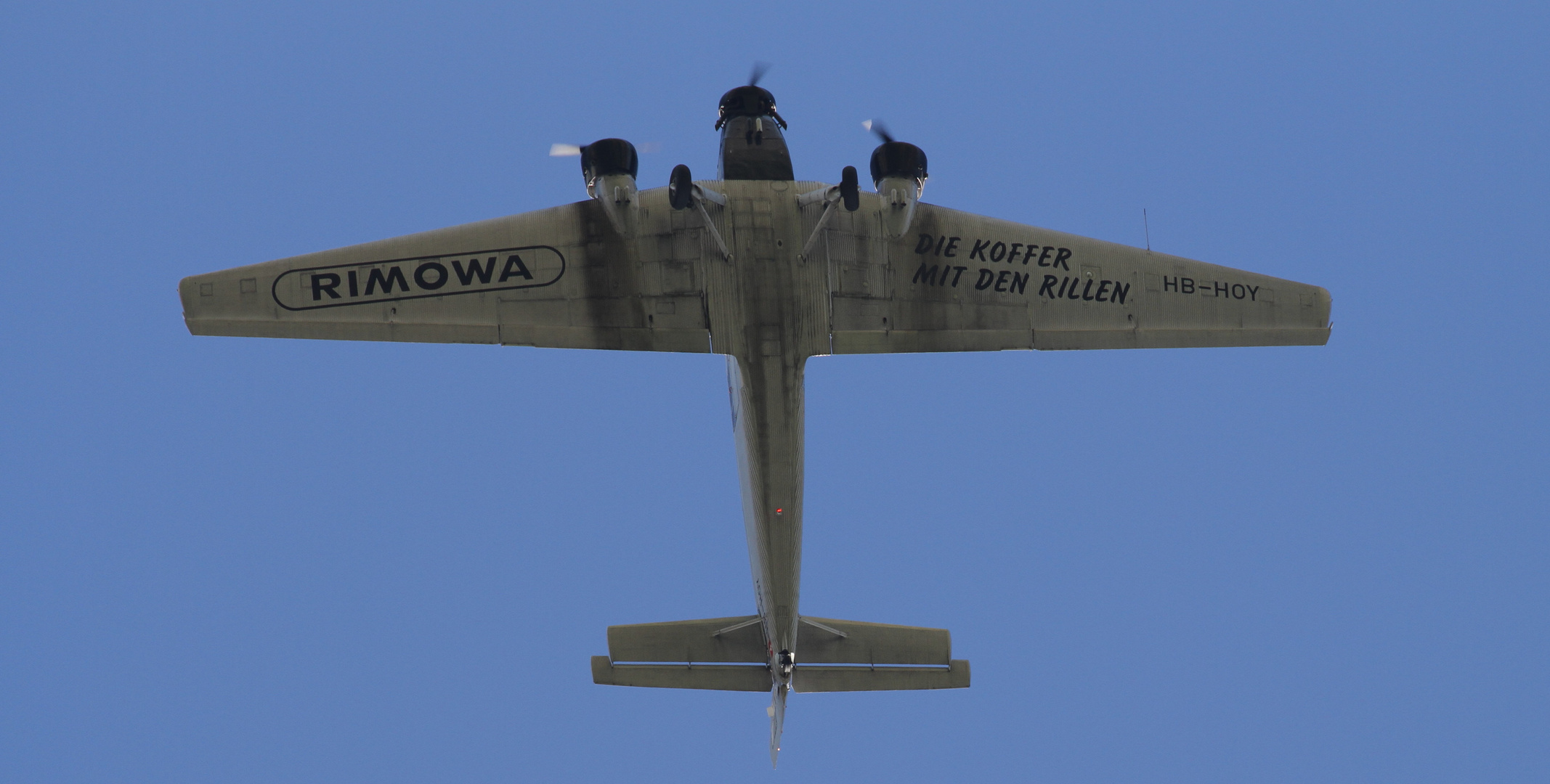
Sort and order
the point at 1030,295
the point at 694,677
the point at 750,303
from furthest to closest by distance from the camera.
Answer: the point at 1030,295
the point at 694,677
the point at 750,303

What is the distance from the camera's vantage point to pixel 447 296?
28578mm

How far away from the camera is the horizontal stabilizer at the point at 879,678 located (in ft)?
95.6

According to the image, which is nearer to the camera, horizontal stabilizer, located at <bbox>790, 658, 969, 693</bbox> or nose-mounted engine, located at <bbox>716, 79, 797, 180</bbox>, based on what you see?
horizontal stabilizer, located at <bbox>790, 658, 969, 693</bbox>

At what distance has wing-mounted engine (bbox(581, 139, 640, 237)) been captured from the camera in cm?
2881

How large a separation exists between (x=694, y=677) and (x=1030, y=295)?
1032cm

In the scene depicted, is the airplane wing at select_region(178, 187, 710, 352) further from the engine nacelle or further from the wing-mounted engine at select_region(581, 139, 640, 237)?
the engine nacelle

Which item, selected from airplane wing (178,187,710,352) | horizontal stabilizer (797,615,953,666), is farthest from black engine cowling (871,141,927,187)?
horizontal stabilizer (797,615,953,666)

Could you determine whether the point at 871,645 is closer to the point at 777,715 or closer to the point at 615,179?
the point at 777,715

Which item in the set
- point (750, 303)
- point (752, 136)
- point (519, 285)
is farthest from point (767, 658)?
point (752, 136)

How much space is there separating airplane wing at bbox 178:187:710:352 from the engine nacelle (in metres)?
3.82

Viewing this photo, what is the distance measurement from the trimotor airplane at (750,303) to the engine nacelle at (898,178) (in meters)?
0.04

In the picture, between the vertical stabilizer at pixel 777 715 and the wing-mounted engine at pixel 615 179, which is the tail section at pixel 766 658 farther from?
the wing-mounted engine at pixel 615 179

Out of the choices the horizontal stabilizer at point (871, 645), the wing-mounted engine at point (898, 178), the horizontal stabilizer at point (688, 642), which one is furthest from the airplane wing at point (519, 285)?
the horizontal stabilizer at point (871, 645)

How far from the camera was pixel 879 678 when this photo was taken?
29.2 meters
